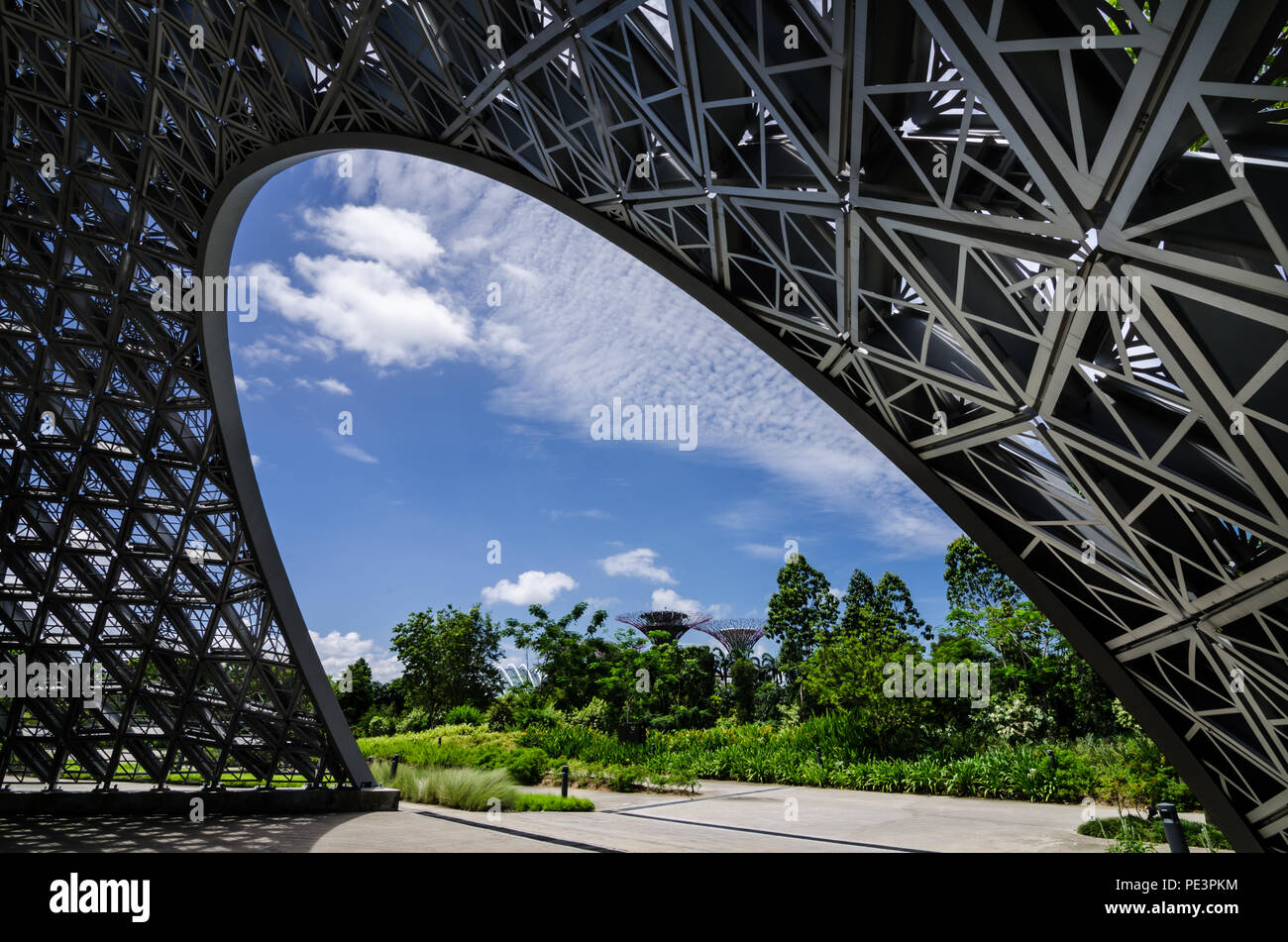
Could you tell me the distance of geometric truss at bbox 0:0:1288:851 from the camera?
15.2 ft

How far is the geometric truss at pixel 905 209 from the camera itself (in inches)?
182

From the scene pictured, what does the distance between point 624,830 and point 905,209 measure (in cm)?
1383

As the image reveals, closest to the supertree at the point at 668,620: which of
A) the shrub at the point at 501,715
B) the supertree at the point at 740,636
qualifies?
the supertree at the point at 740,636

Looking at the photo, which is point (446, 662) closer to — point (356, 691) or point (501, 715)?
point (501, 715)

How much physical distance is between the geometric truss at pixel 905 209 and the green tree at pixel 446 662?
23.3 meters

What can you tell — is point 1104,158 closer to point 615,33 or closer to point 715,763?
point 615,33

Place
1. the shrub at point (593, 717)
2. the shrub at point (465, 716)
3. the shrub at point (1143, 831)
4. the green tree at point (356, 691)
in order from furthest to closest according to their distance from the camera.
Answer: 1. the green tree at point (356, 691)
2. the shrub at point (465, 716)
3. the shrub at point (593, 717)
4. the shrub at point (1143, 831)

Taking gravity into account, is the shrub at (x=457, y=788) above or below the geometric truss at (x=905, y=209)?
below

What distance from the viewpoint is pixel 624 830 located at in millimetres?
14938

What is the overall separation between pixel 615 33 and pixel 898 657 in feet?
84.9

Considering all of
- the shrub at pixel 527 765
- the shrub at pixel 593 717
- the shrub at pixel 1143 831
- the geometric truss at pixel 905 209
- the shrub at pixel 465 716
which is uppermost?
the geometric truss at pixel 905 209

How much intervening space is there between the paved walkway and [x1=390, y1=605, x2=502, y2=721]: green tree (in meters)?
22.8

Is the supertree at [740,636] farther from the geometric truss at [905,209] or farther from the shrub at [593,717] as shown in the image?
the geometric truss at [905,209]
